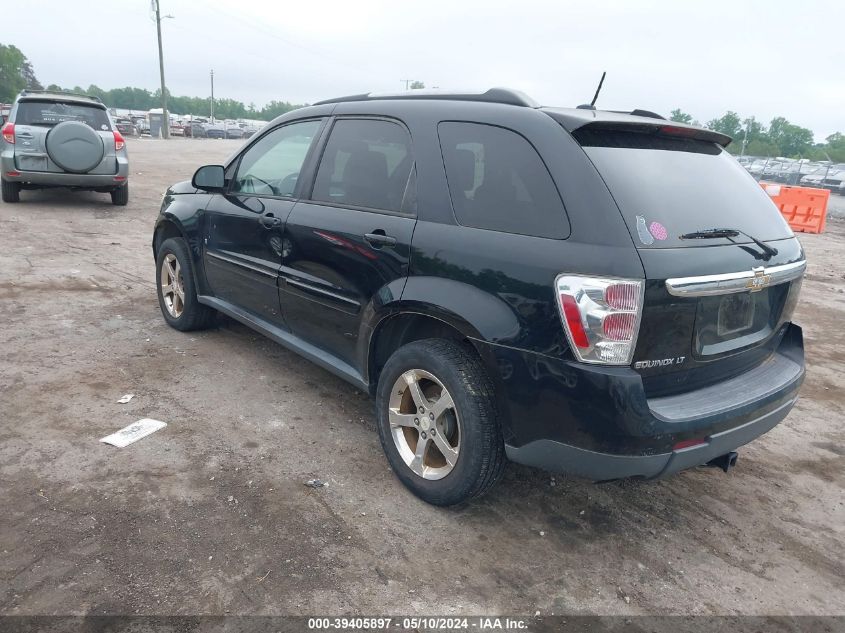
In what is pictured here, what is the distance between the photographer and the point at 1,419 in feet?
11.7

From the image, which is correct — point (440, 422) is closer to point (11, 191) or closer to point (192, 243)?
point (192, 243)

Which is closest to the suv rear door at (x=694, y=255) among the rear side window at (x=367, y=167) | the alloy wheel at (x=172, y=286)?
the rear side window at (x=367, y=167)

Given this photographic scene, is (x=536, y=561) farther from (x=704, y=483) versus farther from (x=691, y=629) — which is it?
(x=704, y=483)

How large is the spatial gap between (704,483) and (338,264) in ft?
7.43

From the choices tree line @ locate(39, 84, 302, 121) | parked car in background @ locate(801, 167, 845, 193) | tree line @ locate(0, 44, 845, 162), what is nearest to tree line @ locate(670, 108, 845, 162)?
tree line @ locate(0, 44, 845, 162)

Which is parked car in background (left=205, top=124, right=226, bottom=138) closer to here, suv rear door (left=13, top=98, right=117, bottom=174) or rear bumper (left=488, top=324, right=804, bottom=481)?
suv rear door (left=13, top=98, right=117, bottom=174)

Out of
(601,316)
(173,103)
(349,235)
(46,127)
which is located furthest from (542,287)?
(173,103)

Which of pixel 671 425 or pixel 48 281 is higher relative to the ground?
pixel 671 425

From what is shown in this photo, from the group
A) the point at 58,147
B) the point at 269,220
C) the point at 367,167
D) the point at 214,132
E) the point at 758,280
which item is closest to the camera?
the point at 758,280

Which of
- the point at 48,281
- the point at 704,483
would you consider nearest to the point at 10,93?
the point at 48,281

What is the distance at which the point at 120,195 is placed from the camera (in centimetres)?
1105

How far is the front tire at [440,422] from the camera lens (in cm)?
268

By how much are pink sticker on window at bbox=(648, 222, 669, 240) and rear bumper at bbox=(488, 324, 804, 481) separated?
529 millimetres

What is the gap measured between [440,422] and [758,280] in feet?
4.87
